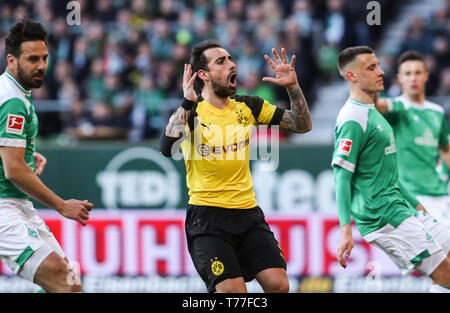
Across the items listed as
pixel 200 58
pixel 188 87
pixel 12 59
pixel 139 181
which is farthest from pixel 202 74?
pixel 139 181

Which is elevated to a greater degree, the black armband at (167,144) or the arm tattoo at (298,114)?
the arm tattoo at (298,114)

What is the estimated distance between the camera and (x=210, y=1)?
15930 mm

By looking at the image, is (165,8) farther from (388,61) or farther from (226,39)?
(388,61)

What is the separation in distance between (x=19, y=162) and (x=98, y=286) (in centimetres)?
564

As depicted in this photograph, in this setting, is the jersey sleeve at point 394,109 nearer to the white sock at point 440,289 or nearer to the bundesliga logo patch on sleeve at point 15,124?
the white sock at point 440,289

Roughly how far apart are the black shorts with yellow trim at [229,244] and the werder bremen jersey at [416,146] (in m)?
2.44

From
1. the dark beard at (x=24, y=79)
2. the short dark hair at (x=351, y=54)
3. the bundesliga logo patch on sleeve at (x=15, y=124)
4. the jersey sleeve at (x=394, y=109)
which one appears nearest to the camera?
the bundesliga logo patch on sleeve at (x=15, y=124)

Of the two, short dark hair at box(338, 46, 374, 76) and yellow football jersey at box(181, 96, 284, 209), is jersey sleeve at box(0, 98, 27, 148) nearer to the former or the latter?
yellow football jersey at box(181, 96, 284, 209)

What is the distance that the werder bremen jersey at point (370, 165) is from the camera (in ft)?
21.6

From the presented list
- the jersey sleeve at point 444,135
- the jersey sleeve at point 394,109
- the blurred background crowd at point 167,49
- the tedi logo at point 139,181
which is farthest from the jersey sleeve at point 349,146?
the blurred background crowd at point 167,49

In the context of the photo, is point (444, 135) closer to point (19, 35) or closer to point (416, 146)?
point (416, 146)

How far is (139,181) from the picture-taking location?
37.8ft

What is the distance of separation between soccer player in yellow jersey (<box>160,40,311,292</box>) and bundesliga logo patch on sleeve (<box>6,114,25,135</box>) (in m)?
1.16

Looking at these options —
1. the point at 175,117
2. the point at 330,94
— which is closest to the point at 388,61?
the point at 330,94
